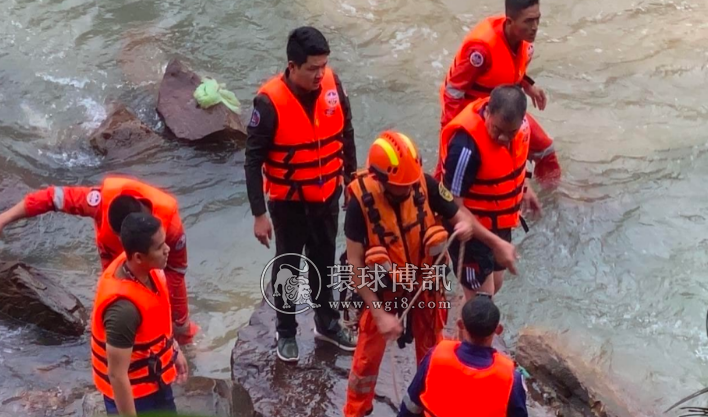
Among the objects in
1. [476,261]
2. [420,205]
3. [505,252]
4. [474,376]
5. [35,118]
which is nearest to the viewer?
[474,376]

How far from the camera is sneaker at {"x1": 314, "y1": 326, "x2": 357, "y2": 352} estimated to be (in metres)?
4.54

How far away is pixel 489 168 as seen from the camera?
12.6 ft

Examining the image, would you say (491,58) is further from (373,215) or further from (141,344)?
(141,344)

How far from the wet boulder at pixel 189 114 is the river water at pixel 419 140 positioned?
0.19 m

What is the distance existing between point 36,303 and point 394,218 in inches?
117

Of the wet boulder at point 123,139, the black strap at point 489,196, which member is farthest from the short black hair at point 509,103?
the wet boulder at point 123,139

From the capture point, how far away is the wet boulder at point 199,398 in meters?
4.19

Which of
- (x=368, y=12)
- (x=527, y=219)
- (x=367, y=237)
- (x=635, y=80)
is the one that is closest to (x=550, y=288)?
(x=527, y=219)

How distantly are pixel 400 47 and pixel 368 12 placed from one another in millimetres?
879

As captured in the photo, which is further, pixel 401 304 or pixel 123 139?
pixel 123 139

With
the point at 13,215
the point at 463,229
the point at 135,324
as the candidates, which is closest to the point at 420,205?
the point at 463,229

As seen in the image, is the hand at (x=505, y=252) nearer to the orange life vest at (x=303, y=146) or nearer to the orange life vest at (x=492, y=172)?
the orange life vest at (x=492, y=172)

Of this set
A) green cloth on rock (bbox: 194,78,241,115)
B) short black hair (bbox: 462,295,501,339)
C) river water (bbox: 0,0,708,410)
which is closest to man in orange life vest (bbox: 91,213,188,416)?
short black hair (bbox: 462,295,501,339)

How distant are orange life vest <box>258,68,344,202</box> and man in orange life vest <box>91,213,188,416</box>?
2.71 ft
